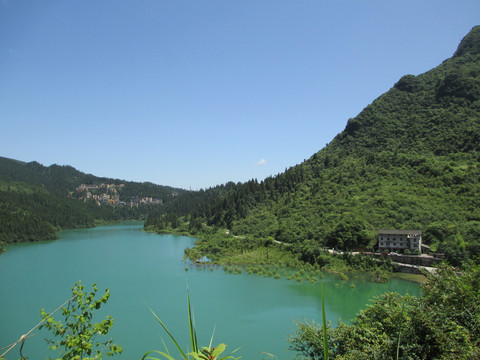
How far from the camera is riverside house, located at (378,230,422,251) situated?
32062mm

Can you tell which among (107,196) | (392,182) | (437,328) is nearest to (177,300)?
(437,328)

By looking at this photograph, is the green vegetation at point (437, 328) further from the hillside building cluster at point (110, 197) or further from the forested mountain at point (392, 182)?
the hillside building cluster at point (110, 197)

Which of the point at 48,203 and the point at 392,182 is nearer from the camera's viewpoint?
the point at 392,182

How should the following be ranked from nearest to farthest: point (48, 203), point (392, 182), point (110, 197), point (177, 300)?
point (177, 300), point (392, 182), point (48, 203), point (110, 197)

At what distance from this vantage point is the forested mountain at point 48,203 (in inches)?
2699

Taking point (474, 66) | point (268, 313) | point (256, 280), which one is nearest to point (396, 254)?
point (256, 280)

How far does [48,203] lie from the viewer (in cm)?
10300

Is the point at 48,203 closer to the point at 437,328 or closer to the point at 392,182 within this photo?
the point at 392,182

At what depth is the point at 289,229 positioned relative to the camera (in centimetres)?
4347

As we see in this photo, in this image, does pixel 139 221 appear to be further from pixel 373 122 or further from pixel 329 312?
pixel 329 312

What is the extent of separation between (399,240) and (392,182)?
13.2 metres

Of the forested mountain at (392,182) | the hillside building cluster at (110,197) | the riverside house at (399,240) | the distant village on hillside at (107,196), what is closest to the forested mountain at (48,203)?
the distant village on hillside at (107,196)

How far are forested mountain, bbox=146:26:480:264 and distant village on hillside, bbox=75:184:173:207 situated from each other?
311 ft

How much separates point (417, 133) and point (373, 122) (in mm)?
11915
